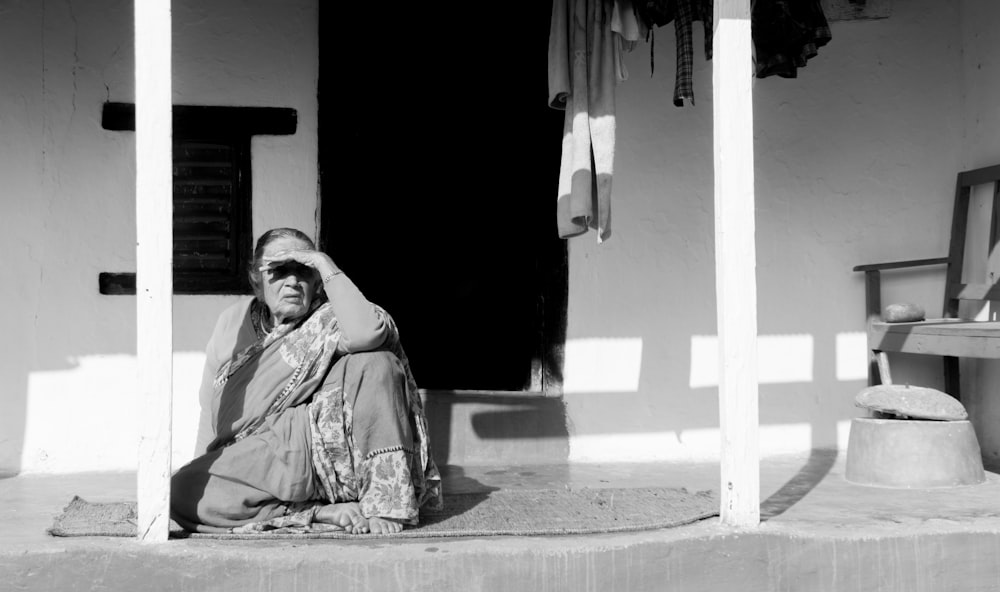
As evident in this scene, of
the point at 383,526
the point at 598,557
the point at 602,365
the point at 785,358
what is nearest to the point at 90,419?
the point at 383,526

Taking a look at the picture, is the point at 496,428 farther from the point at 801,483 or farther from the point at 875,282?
the point at 875,282

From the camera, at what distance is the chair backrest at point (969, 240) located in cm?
478

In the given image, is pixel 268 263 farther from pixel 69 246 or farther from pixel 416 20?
pixel 416 20

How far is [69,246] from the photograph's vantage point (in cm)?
453

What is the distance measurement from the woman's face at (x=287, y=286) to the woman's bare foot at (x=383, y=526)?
82 centimetres

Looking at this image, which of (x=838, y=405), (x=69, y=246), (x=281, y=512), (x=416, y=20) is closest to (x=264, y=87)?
(x=416, y=20)

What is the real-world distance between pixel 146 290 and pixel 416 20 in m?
2.37

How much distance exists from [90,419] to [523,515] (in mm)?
Answer: 2208

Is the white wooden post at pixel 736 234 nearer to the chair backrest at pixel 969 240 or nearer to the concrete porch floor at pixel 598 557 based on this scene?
the concrete porch floor at pixel 598 557

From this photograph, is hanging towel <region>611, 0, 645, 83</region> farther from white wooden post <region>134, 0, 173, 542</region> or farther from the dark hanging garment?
white wooden post <region>134, 0, 173, 542</region>

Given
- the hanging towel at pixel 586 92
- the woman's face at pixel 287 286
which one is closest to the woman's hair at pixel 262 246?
the woman's face at pixel 287 286

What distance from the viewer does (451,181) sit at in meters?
5.03

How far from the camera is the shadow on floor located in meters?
3.69

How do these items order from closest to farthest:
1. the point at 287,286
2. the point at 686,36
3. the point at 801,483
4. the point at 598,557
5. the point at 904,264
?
the point at 598,557 < the point at 287,286 < the point at 686,36 < the point at 801,483 < the point at 904,264
